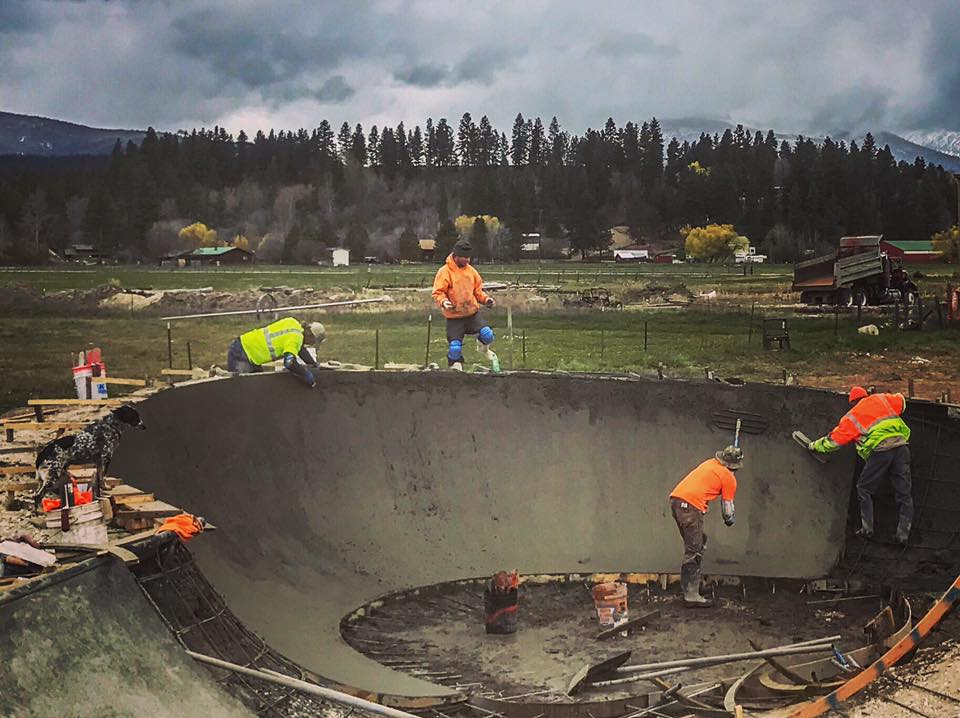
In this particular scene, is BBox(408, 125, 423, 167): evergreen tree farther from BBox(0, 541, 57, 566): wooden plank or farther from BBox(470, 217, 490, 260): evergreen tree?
BBox(0, 541, 57, 566): wooden plank

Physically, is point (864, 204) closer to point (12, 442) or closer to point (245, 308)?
point (245, 308)

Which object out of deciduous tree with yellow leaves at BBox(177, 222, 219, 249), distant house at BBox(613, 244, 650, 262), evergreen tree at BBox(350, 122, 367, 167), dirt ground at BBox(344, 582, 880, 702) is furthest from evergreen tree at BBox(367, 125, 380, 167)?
dirt ground at BBox(344, 582, 880, 702)

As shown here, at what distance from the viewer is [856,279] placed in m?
11.0

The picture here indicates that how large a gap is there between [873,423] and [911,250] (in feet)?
18.9

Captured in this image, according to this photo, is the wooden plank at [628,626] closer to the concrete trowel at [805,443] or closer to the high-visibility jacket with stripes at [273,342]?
the concrete trowel at [805,443]

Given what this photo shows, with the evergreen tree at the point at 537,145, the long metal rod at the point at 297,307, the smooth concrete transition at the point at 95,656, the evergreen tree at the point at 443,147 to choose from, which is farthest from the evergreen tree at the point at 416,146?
the smooth concrete transition at the point at 95,656

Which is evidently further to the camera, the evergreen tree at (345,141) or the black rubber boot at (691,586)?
the evergreen tree at (345,141)

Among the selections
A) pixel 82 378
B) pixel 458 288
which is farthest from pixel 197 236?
pixel 458 288

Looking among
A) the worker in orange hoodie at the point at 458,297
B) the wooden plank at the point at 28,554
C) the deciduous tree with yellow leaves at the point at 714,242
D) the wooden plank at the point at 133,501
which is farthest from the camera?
the deciduous tree with yellow leaves at the point at 714,242

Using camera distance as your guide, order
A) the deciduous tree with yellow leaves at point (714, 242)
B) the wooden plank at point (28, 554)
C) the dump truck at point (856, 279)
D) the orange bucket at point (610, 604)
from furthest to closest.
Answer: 1. the deciduous tree with yellow leaves at point (714, 242)
2. the dump truck at point (856, 279)
3. the orange bucket at point (610, 604)
4. the wooden plank at point (28, 554)

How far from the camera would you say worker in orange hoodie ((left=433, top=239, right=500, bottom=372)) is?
798 cm

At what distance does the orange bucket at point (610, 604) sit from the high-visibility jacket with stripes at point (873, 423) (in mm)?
1638

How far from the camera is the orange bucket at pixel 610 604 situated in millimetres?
5805

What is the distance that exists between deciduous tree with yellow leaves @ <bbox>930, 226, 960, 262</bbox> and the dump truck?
52 cm
